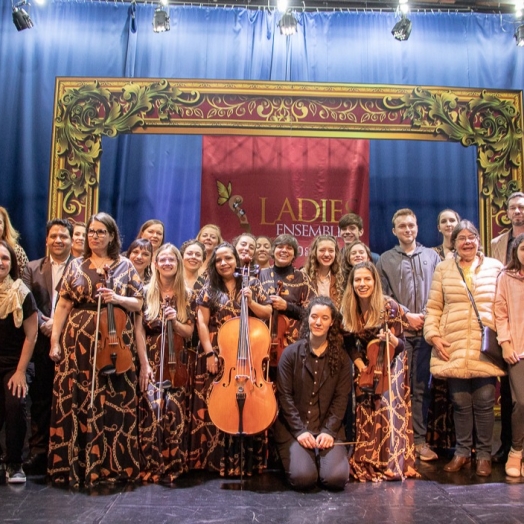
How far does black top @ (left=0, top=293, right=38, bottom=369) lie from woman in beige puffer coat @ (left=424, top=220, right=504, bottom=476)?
8.44ft

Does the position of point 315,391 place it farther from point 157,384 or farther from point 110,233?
point 110,233

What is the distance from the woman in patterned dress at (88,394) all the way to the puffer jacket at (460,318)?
6.48 feet

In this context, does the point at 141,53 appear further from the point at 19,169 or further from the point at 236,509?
the point at 236,509

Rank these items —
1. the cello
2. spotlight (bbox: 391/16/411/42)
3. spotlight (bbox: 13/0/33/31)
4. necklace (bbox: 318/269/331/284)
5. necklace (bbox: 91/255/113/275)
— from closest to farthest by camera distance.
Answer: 1. the cello
2. necklace (bbox: 91/255/113/275)
3. necklace (bbox: 318/269/331/284)
4. spotlight (bbox: 13/0/33/31)
5. spotlight (bbox: 391/16/411/42)

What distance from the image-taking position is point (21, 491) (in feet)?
10.7

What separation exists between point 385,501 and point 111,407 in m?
1.62

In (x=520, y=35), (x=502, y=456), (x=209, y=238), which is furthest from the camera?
(x=520, y=35)

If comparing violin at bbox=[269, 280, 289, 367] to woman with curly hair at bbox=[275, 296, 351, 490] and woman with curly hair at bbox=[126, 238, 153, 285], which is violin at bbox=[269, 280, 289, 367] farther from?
woman with curly hair at bbox=[126, 238, 153, 285]

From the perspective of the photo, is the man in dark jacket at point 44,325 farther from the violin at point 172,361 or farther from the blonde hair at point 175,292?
the violin at point 172,361

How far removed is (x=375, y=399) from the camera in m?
3.67

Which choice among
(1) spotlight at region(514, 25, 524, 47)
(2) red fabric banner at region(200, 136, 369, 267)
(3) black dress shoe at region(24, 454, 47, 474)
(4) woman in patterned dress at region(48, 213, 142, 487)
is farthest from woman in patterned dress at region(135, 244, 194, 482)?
(1) spotlight at region(514, 25, 524, 47)

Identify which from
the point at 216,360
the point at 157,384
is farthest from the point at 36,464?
the point at 216,360

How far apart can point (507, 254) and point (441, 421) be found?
4.40 feet

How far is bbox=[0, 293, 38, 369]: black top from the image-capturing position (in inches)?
139
